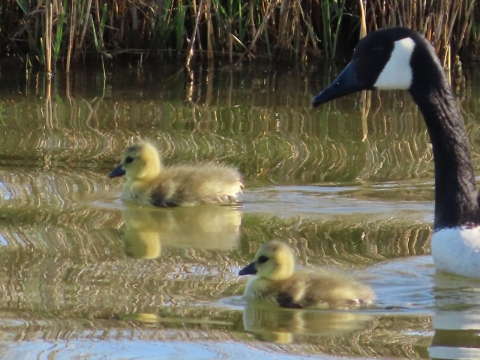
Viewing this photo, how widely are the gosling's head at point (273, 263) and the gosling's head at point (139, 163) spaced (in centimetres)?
174

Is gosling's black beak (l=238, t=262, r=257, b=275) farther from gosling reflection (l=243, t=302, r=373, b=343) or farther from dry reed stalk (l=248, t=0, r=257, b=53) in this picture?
dry reed stalk (l=248, t=0, r=257, b=53)

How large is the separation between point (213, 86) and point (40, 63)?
1.76 m

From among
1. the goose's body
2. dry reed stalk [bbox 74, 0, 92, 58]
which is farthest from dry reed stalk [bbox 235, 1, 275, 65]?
the goose's body

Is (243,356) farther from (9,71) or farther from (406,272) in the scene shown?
(9,71)

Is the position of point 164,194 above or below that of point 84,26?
below

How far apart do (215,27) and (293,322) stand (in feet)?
20.6

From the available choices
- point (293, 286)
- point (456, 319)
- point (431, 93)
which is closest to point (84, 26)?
point (431, 93)

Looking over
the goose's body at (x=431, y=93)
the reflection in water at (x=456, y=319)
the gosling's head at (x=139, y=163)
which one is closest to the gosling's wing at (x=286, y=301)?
the reflection in water at (x=456, y=319)

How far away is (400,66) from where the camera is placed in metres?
4.56

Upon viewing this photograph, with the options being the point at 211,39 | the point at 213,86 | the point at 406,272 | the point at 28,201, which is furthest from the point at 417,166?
the point at 211,39

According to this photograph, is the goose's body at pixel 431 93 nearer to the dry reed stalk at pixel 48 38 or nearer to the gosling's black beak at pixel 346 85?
the gosling's black beak at pixel 346 85

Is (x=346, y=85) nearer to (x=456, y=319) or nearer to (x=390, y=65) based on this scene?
(x=390, y=65)

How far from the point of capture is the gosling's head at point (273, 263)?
3908 millimetres

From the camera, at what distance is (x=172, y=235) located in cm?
492
